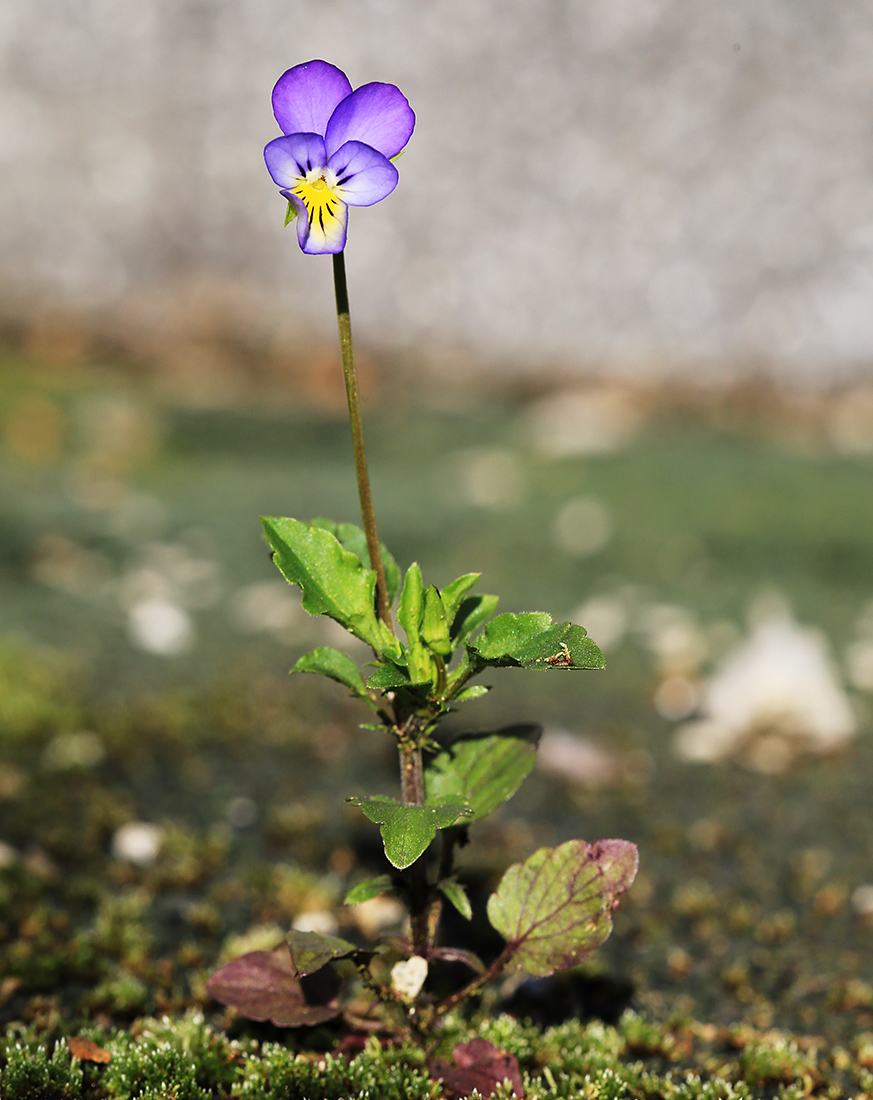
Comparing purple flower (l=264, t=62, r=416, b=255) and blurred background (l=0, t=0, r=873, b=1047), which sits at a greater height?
blurred background (l=0, t=0, r=873, b=1047)

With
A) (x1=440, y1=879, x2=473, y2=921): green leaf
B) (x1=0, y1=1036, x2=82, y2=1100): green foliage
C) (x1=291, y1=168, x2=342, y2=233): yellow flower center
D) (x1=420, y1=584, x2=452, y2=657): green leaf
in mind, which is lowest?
(x1=0, y1=1036, x2=82, y2=1100): green foliage

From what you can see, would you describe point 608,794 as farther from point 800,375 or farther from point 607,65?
point 607,65

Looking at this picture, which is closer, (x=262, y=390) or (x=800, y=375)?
(x=800, y=375)

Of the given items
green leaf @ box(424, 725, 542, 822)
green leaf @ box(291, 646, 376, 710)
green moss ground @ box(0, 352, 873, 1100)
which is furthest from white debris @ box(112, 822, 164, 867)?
green leaf @ box(291, 646, 376, 710)

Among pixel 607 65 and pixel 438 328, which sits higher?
pixel 607 65

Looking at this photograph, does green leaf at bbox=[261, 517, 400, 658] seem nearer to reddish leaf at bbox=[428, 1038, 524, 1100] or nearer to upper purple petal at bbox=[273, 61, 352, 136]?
upper purple petal at bbox=[273, 61, 352, 136]

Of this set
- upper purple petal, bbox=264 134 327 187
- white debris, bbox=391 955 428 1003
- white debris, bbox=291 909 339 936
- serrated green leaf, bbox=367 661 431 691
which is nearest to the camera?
upper purple petal, bbox=264 134 327 187

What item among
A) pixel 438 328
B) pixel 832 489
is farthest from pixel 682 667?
pixel 438 328

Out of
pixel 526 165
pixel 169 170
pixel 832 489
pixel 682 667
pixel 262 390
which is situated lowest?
pixel 682 667

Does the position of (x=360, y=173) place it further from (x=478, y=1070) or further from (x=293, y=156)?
(x=478, y=1070)
